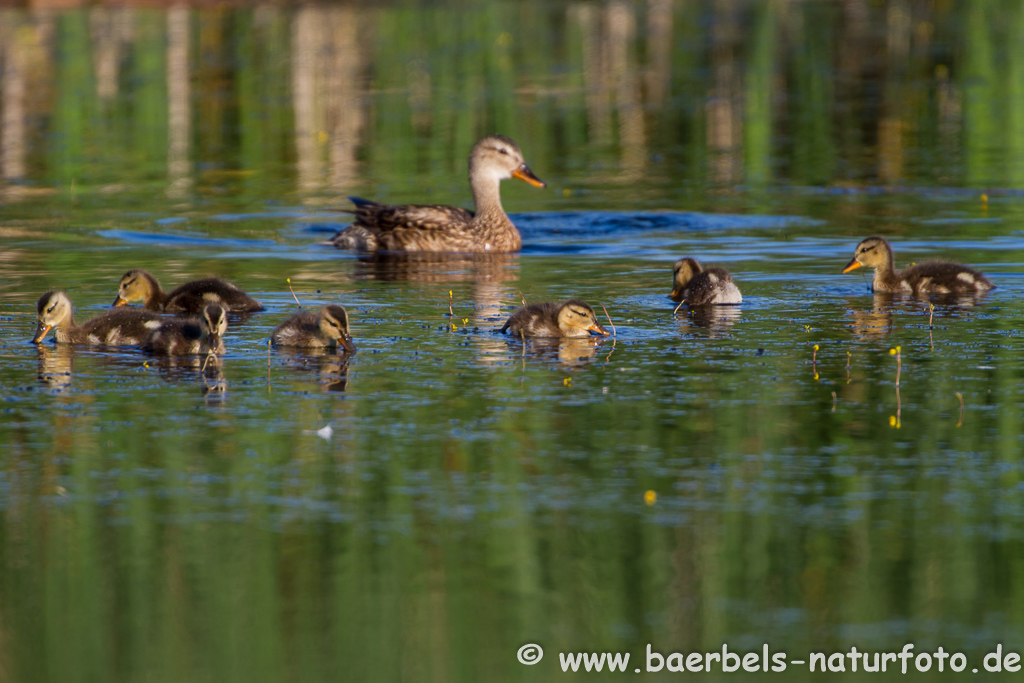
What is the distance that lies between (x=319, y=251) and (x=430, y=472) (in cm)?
885

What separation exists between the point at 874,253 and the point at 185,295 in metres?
5.41

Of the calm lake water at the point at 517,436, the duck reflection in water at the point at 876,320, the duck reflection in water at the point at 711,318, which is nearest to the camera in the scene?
the calm lake water at the point at 517,436

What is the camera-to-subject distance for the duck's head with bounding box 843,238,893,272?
13289 millimetres

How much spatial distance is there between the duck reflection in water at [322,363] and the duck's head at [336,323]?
12 centimetres

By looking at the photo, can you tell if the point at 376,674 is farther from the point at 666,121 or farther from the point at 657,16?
the point at 657,16

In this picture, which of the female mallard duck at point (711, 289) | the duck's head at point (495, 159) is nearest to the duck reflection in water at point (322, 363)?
the female mallard duck at point (711, 289)

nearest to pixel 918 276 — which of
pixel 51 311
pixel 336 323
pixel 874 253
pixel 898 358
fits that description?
pixel 874 253

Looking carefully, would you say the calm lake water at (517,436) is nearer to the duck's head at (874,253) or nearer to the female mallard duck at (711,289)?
the female mallard duck at (711,289)

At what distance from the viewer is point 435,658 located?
232 inches

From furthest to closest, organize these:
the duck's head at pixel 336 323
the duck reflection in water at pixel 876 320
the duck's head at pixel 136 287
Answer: the duck's head at pixel 136 287 < the duck reflection in water at pixel 876 320 < the duck's head at pixel 336 323

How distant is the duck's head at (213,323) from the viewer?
1050cm

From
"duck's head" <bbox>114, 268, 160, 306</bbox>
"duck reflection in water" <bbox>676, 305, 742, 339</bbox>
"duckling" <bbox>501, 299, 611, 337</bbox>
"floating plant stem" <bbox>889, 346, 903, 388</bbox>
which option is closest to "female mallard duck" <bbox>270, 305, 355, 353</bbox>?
"duckling" <bbox>501, 299, 611, 337</bbox>

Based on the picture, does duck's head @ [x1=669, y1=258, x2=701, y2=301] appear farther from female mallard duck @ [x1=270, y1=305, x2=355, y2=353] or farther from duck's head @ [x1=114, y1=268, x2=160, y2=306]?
duck's head @ [x1=114, y1=268, x2=160, y2=306]

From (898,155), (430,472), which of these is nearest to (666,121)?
(898,155)
